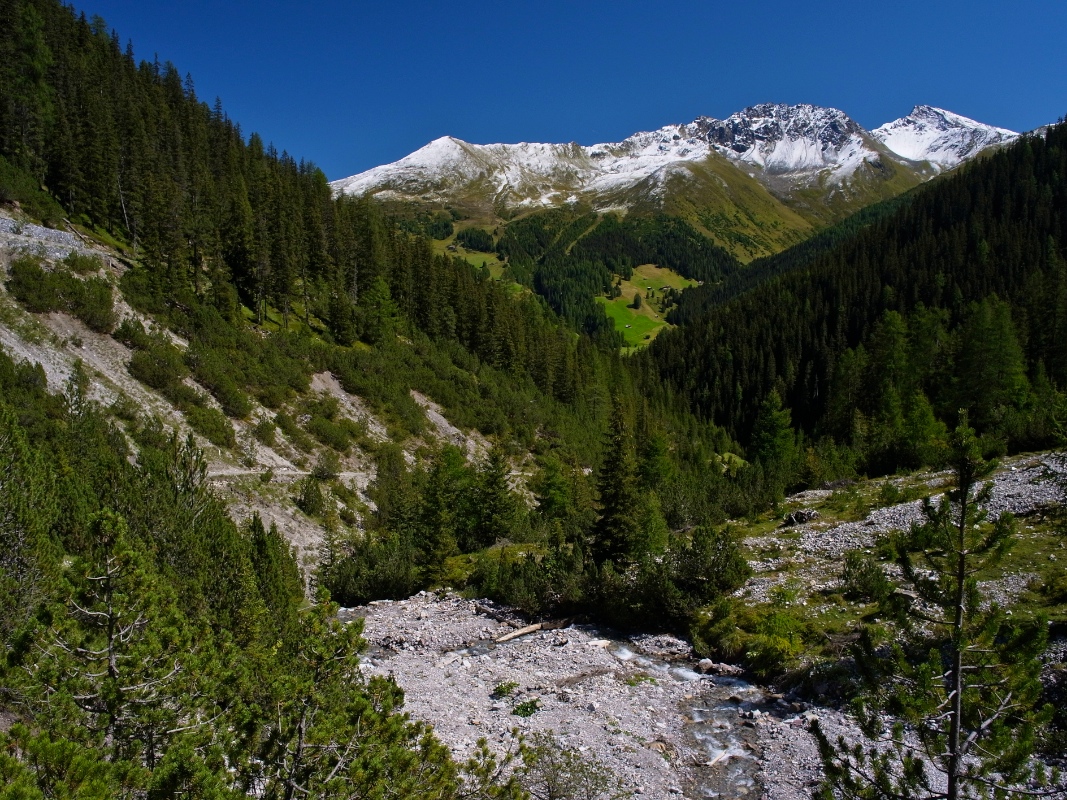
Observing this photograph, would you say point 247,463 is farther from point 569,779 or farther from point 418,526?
point 569,779

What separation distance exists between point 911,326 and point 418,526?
8010 centimetres

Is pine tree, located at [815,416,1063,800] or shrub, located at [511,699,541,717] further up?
pine tree, located at [815,416,1063,800]

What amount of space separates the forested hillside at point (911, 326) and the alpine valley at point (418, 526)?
3.67 ft

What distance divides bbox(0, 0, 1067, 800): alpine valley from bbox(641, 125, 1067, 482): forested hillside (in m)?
1.12

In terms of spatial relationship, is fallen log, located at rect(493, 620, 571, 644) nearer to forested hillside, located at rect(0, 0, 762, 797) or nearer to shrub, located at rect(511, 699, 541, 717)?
forested hillside, located at rect(0, 0, 762, 797)

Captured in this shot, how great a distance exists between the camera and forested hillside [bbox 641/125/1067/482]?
5938cm

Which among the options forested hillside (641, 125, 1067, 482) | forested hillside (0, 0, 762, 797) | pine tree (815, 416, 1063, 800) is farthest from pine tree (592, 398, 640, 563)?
forested hillside (641, 125, 1067, 482)

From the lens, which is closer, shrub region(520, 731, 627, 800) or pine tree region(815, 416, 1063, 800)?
pine tree region(815, 416, 1063, 800)

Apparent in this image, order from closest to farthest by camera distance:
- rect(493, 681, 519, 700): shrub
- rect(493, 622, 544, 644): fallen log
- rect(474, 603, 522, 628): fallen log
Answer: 1. rect(493, 681, 519, 700): shrub
2. rect(493, 622, 544, 644): fallen log
3. rect(474, 603, 522, 628): fallen log

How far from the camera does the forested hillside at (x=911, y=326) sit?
59375 mm

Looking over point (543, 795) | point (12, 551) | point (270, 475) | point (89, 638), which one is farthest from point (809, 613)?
point (270, 475)

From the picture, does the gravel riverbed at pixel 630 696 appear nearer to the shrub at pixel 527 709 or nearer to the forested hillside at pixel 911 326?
the shrub at pixel 527 709

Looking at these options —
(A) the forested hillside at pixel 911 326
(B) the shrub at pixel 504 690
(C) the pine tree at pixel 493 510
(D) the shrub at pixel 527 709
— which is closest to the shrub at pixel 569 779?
(D) the shrub at pixel 527 709

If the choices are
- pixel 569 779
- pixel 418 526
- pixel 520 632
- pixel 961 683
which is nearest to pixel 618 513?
pixel 520 632
